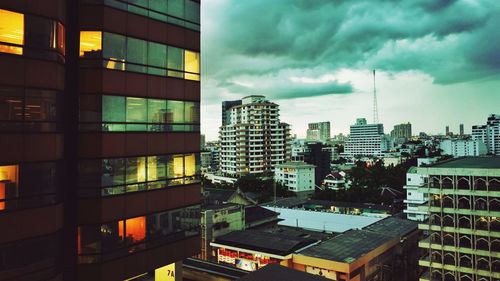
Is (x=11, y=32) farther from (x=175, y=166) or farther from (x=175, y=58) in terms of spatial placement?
(x=175, y=166)

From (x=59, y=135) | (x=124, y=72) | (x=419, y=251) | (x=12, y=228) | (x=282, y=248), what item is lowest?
(x=419, y=251)

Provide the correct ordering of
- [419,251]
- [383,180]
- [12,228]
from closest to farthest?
1. [12,228]
2. [419,251]
3. [383,180]

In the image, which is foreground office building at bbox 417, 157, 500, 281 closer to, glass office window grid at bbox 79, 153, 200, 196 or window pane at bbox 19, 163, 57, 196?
glass office window grid at bbox 79, 153, 200, 196

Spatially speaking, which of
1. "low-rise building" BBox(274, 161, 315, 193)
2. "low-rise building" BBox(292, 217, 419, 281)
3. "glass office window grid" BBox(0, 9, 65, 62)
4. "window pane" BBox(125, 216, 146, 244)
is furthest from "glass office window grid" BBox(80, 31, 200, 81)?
"low-rise building" BBox(274, 161, 315, 193)

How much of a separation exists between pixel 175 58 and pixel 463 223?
108ft

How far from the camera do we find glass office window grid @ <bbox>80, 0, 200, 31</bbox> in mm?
20580

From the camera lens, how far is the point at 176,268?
2459 cm

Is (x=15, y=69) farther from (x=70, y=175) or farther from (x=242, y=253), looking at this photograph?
(x=242, y=253)

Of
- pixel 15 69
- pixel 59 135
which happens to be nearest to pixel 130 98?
pixel 59 135

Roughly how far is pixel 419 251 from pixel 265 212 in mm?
26326

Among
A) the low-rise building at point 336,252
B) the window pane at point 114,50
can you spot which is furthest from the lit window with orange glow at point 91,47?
the low-rise building at point 336,252

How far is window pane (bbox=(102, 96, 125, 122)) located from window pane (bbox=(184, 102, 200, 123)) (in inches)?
178

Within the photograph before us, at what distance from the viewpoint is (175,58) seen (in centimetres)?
2319

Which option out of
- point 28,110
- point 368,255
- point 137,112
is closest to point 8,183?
point 28,110
